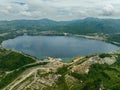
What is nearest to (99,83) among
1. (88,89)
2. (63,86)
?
(88,89)

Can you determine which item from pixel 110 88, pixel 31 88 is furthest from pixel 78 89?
pixel 31 88

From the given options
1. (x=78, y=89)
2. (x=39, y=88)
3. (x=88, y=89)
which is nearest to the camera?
(x=88, y=89)

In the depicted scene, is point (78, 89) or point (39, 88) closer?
point (78, 89)

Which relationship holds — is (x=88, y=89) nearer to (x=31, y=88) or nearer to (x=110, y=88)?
(x=110, y=88)

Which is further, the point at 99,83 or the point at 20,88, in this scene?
the point at 20,88

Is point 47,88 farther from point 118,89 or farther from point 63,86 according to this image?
point 118,89

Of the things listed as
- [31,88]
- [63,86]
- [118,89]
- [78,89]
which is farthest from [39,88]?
[118,89]

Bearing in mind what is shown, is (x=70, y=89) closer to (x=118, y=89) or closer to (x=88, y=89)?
(x=88, y=89)

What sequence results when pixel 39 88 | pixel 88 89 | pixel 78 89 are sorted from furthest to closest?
pixel 39 88 < pixel 78 89 < pixel 88 89
